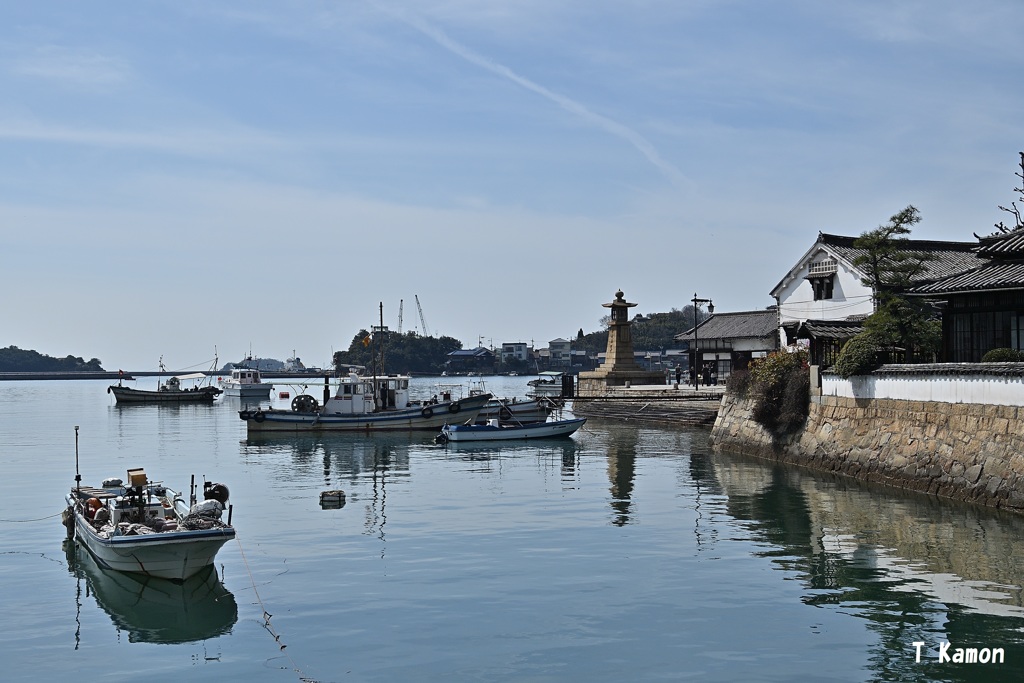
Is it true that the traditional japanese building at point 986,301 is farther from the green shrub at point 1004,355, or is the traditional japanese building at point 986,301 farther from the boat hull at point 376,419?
the boat hull at point 376,419

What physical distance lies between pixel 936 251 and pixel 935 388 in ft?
91.1

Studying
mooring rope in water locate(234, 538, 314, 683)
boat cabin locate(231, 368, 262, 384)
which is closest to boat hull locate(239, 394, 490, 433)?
mooring rope in water locate(234, 538, 314, 683)

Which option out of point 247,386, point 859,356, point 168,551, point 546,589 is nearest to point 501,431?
point 859,356

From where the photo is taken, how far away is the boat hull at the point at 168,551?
17547mm

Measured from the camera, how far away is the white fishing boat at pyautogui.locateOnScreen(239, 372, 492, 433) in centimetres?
5547

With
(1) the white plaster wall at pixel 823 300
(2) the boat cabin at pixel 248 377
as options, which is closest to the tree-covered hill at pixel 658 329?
(2) the boat cabin at pixel 248 377

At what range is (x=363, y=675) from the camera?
1319 centimetres

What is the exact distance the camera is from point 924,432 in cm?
2780

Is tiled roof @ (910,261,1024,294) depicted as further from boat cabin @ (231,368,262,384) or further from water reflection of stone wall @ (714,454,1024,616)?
boat cabin @ (231,368,262,384)

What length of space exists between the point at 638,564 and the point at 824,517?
7.75 m

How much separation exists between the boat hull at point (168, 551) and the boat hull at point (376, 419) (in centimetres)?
3684

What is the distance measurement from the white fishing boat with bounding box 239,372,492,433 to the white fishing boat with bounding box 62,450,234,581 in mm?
34256

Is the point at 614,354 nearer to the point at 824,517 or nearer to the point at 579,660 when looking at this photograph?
the point at 824,517

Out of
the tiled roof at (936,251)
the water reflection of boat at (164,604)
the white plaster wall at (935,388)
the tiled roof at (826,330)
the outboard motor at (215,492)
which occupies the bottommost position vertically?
the water reflection of boat at (164,604)
